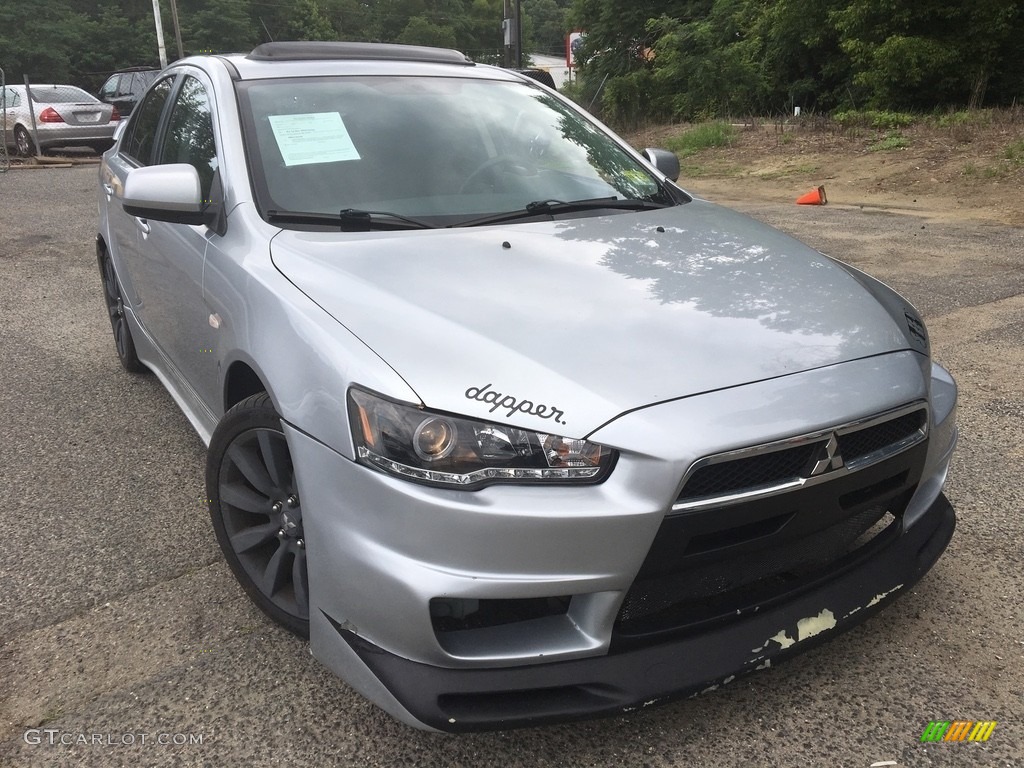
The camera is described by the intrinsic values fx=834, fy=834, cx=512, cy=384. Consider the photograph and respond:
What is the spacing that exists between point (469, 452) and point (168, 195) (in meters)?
1.45


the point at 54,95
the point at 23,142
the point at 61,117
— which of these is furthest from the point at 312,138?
the point at 23,142

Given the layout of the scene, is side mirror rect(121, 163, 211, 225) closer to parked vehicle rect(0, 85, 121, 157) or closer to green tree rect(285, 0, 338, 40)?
parked vehicle rect(0, 85, 121, 157)

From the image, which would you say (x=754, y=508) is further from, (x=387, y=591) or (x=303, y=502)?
(x=303, y=502)

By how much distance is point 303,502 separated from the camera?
1.90 meters

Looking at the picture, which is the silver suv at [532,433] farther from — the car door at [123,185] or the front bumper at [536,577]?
the car door at [123,185]

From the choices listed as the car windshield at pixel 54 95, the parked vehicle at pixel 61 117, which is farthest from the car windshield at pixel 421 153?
the car windshield at pixel 54 95

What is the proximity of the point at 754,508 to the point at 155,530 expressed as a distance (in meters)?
2.17

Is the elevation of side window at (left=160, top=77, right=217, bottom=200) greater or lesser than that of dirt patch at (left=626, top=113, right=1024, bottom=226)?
greater

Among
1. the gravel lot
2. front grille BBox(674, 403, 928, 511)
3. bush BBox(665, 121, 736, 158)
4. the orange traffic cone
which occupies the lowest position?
bush BBox(665, 121, 736, 158)

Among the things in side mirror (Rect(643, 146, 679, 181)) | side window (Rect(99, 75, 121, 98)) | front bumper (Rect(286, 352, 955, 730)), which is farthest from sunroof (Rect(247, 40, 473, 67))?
side window (Rect(99, 75, 121, 98))

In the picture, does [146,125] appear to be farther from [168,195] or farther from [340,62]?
[168,195]

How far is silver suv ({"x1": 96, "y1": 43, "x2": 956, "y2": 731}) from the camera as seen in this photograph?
1690 mm

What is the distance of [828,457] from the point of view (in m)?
1.79

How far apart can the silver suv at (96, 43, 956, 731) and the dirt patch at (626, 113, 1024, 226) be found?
8.33 m
